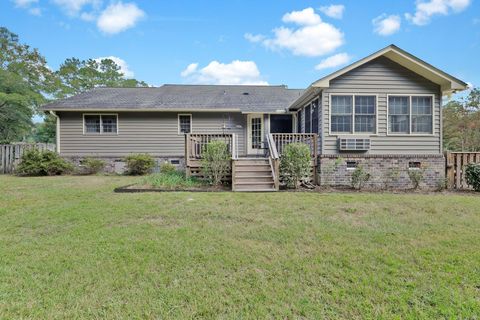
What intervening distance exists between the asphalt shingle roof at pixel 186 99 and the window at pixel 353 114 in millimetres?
4204

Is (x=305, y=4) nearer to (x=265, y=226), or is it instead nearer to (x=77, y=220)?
(x=265, y=226)

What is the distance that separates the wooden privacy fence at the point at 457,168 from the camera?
8.16 metres

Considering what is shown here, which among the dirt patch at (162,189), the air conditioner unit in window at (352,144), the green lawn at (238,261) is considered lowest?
the green lawn at (238,261)

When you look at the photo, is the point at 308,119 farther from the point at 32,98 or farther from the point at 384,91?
the point at 32,98

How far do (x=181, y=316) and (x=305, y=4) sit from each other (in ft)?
47.2

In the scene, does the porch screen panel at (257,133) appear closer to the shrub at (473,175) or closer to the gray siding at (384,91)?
the gray siding at (384,91)

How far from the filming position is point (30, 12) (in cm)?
1580

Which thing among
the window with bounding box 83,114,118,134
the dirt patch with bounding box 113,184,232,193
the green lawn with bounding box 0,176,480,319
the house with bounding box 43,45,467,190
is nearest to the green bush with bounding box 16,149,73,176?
the window with bounding box 83,114,118,134

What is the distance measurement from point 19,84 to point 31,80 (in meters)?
4.91

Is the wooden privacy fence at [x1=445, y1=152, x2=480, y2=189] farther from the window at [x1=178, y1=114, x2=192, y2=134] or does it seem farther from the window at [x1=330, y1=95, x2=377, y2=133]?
the window at [x1=178, y1=114, x2=192, y2=134]

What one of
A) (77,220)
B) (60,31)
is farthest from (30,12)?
(77,220)

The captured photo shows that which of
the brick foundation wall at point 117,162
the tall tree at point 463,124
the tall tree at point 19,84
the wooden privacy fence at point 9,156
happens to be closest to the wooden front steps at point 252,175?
the brick foundation wall at point 117,162

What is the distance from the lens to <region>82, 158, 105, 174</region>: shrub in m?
11.8

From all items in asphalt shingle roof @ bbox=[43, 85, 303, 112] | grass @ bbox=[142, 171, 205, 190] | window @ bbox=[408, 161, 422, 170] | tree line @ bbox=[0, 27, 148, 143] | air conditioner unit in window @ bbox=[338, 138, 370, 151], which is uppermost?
tree line @ bbox=[0, 27, 148, 143]
